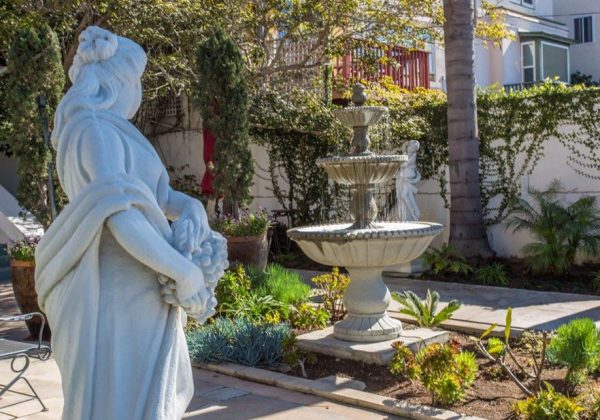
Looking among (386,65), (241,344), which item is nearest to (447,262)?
(241,344)

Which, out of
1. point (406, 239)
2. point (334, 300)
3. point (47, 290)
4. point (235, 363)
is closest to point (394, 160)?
point (406, 239)

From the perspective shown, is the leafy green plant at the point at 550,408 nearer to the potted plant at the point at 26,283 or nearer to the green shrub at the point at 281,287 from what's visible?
the green shrub at the point at 281,287

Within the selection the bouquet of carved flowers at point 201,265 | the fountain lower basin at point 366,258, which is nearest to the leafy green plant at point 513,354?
the fountain lower basin at point 366,258

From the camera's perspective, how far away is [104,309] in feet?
7.13

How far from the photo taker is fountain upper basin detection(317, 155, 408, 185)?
7.08 metres

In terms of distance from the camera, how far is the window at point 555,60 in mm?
22672

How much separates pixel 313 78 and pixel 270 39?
1.53 m

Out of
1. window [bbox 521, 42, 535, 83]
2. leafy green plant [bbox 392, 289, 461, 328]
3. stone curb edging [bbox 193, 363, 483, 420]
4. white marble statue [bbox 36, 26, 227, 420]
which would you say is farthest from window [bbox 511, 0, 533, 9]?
white marble statue [bbox 36, 26, 227, 420]

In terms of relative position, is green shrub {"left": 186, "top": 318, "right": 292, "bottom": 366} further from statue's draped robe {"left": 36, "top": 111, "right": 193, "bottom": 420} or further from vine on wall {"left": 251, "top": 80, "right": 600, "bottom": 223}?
vine on wall {"left": 251, "top": 80, "right": 600, "bottom": 223}

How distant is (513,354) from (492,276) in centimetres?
479

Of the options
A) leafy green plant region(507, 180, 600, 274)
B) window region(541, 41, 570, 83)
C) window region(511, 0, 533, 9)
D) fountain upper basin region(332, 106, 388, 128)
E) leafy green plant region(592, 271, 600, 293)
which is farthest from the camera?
window region(511, 0, 533, 9)

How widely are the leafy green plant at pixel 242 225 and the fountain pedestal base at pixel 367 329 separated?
8.27ft

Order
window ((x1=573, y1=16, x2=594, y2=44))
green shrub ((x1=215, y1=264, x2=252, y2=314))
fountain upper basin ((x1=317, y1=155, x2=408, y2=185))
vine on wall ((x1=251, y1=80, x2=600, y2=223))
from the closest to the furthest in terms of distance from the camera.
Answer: fountain upper basin ((x1=317, y1=155, x2=408, y2=185))
green shrub ((x1=215, y1=264, x2=252, y2=314))
vine on wall ((x1=251, y1=80, x2=600, y2=223))
window ((x1=573, y1=16, x2=594, y2=44))

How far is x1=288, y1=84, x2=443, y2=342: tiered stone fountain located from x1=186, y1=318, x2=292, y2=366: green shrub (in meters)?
0.75
